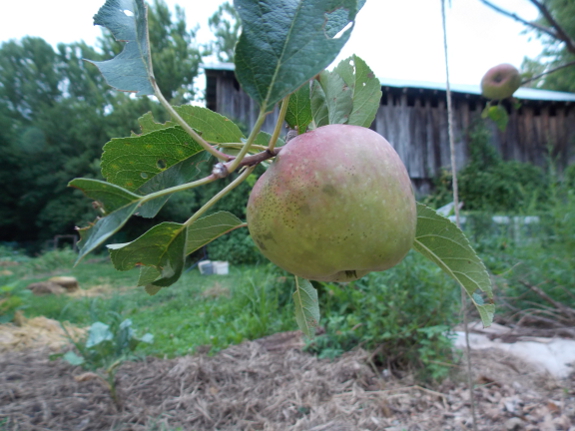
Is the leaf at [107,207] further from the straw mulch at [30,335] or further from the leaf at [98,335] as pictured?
the straw mulch at [30,335]

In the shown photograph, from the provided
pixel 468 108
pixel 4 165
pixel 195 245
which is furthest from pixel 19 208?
pixel 195 245

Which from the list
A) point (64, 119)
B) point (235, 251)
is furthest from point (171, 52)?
point (235, 251)

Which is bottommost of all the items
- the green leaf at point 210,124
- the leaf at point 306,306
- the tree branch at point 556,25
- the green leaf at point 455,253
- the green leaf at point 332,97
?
the leaf at point 306,306

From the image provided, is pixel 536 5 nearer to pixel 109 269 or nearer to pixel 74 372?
pixel 74 372

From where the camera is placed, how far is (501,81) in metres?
1.79

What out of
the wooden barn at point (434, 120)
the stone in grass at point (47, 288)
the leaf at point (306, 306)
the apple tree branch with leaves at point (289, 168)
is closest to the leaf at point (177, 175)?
the apple tree branch with leaves at point (289, 168)

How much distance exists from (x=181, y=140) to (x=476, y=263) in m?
0.42

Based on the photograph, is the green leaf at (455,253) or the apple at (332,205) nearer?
the apple at (332,205)

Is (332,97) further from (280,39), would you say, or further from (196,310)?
(196,310)

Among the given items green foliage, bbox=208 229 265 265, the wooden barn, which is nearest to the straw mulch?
green foliage, bbox=208 229 265 265

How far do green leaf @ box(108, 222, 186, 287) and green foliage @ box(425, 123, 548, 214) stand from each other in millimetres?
9553

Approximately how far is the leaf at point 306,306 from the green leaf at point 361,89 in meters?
0.27

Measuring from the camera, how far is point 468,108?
31.8 ft

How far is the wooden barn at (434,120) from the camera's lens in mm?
8602
